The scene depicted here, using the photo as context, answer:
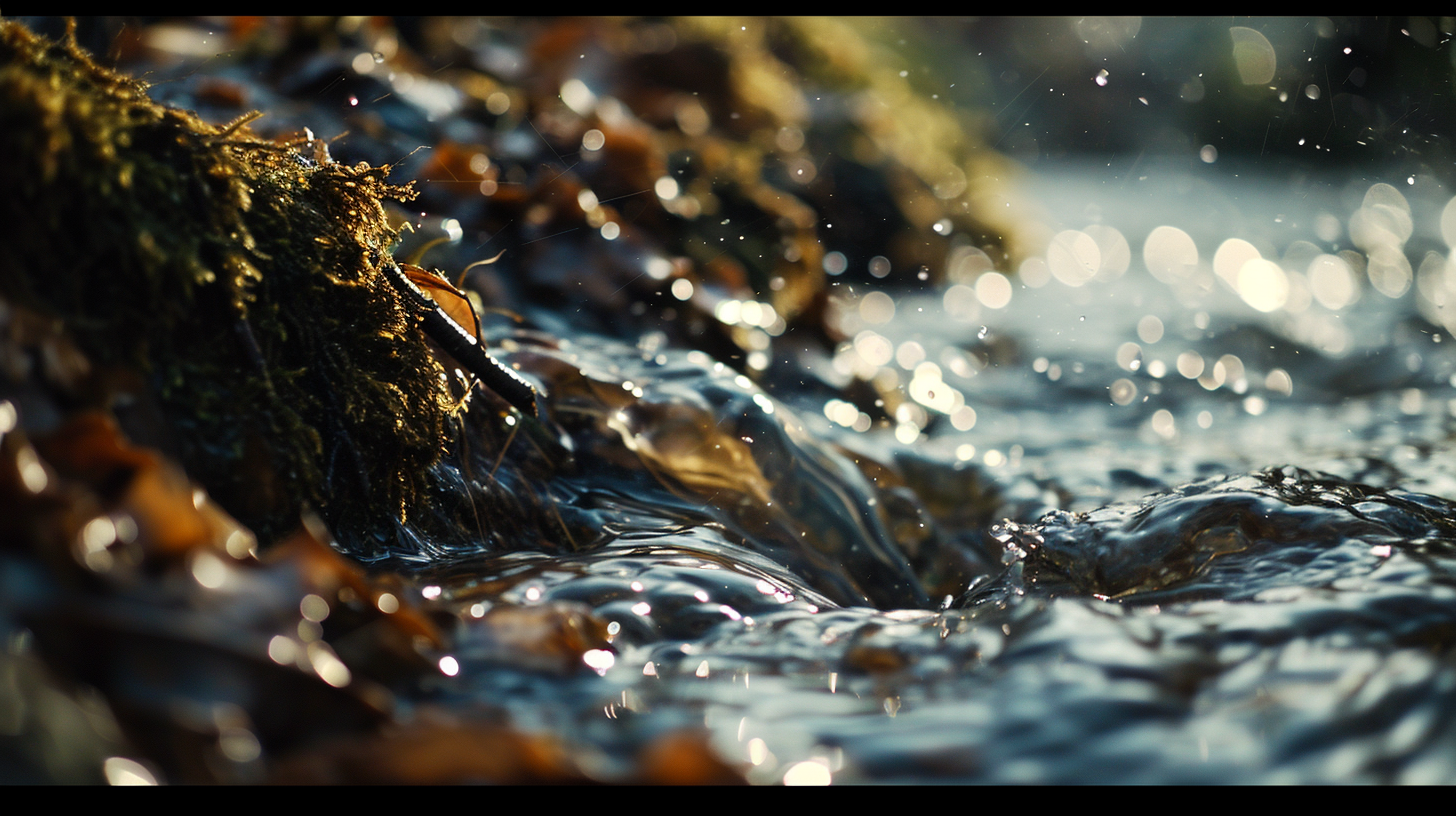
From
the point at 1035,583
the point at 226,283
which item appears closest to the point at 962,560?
the point at 1035,583

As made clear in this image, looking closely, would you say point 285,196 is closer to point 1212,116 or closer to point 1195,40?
point 1212,116

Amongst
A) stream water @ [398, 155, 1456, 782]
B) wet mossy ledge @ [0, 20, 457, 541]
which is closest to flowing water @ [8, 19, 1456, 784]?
stream water @ [398, 155, 1456, 782]

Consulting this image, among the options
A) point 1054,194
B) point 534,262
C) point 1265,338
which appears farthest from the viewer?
point 1054,194

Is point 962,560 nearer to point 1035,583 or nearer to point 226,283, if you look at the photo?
point 1035,583

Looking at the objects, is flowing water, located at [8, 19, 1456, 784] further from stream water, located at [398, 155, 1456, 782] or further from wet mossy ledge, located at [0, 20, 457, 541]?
wet mossy ledge, located at [0, 20, 457, 541]

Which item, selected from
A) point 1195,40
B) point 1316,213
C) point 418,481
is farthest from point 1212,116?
point 418,481

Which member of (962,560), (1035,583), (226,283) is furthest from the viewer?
(962,560)

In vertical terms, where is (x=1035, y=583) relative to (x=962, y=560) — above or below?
below

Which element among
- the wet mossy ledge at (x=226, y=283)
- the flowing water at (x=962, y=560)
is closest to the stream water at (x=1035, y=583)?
the flowing water at (x=962, y=560)
